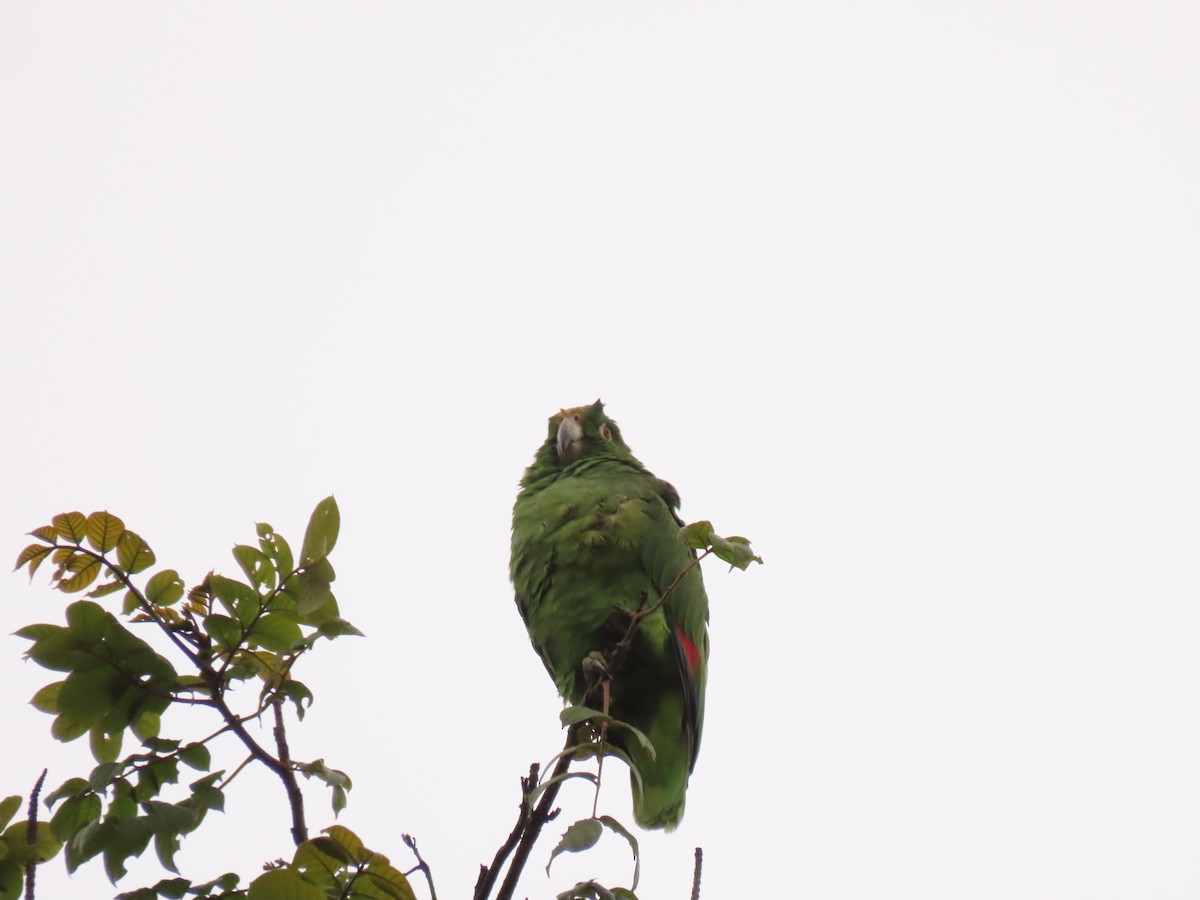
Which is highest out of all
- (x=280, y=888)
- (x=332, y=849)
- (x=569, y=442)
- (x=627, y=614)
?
(x=569, y=442)

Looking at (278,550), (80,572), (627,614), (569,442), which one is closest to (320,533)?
(278,550)

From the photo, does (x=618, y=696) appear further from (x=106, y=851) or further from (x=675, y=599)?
(x=106, y=851)

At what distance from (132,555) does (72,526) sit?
13 cm

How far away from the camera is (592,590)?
4.53 m

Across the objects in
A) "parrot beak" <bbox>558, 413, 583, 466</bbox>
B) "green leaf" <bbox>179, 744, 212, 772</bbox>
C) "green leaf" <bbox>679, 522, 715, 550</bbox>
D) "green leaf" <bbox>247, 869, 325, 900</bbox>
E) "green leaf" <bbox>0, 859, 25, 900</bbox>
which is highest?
"parrot beak" <bbox>558, 413, 583, 466</bbox>

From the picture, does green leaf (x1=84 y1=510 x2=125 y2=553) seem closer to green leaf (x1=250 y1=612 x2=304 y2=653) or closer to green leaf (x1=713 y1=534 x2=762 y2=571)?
green leaf (x1=250 y1=612 x2=304 y2=653)

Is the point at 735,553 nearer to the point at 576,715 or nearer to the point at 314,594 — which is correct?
the point at 576,715

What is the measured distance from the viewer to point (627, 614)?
427 cm

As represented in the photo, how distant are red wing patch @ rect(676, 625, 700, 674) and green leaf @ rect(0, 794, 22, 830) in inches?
105

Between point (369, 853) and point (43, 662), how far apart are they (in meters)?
0.72

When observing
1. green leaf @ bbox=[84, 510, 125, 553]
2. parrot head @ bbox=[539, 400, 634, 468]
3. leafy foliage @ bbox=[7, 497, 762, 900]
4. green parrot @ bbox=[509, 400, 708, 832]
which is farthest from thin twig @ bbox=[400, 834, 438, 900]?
parrot head @ bbox=[539, 400, 634, 468]

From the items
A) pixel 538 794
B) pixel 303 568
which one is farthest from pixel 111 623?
pixel 538 794

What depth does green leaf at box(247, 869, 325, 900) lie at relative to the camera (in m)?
1.74

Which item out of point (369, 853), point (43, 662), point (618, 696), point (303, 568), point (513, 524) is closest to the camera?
point (369, 853)
